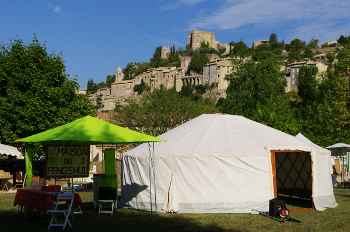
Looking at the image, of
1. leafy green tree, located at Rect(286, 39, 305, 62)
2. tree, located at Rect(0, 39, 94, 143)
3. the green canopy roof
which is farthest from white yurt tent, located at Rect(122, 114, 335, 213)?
leafy green tree, located at Rect(286, 39, 305, 62)

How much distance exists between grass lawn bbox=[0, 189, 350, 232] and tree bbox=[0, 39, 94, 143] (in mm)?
11097

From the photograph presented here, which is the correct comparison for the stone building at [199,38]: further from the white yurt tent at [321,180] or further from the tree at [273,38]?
the white yurt tent at [321,180]

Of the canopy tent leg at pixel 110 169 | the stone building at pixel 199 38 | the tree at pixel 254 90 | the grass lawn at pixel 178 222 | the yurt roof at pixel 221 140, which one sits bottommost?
the grass lawn at pixel 178 222

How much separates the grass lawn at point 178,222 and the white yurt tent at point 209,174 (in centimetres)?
57

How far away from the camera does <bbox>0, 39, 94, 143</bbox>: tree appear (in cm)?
2316

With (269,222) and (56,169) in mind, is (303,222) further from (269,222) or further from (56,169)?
→ (56,169)

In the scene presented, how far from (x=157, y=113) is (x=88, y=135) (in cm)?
2852

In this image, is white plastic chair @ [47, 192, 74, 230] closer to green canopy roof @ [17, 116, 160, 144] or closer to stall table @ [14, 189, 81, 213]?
stall table @ [14, 189, 81, 213]

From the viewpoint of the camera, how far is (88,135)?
9.89 meters

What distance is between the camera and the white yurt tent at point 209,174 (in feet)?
41.0

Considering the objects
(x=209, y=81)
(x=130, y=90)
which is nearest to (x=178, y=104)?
(x=209, y=81)

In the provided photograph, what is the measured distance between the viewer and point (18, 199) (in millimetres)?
11297

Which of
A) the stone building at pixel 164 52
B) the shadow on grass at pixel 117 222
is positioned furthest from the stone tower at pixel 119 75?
the shadow on grass at pixel 117 222

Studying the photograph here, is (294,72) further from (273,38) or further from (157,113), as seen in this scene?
(157,113)
